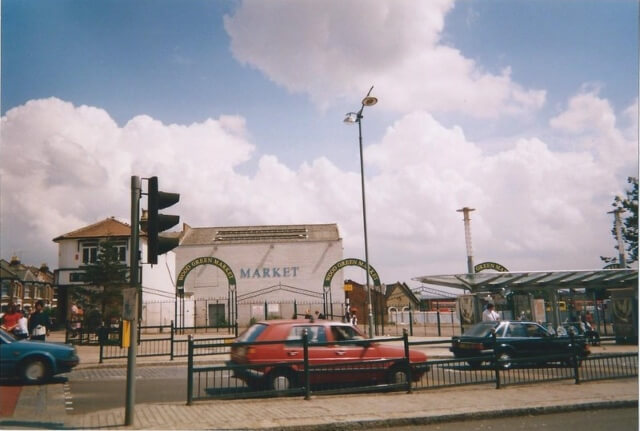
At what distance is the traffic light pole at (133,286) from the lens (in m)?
6.95

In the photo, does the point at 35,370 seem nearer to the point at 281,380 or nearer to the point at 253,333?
the point at 253,333

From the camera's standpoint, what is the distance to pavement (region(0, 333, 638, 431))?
277 inches

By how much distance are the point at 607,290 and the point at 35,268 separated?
61.8m

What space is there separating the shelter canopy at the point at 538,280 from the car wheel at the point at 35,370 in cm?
1475

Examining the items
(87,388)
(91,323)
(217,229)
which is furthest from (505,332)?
(217,229)

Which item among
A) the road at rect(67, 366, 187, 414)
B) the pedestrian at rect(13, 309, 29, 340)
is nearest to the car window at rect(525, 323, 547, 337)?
the road at rect(67, 366, 187, 414)

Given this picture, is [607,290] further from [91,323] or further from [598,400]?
[91,323]

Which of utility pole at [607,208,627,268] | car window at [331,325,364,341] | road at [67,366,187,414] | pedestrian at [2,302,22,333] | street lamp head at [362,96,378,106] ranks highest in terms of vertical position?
street lamp head at [362,96,378,106]

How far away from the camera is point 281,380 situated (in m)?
9.21

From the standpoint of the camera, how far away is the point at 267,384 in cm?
916

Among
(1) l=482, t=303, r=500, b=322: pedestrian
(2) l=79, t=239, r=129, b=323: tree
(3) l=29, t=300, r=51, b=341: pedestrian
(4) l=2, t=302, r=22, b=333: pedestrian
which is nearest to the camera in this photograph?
(4) l=2, t=302, r=22, b=333: pedestrian

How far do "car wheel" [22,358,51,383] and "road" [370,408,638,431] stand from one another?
26.3 feet

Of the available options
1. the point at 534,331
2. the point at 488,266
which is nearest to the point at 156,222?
the point at 534,331

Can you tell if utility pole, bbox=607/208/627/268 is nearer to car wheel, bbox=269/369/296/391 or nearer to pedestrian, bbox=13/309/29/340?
car wheel, bbox=269/369/296/391
